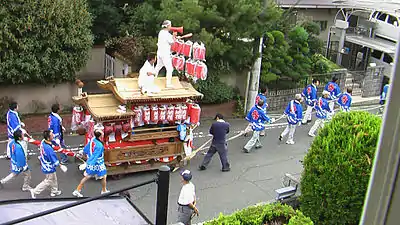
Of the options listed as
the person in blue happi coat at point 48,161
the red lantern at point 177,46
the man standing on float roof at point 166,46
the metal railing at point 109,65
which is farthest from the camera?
the metal railing at point 109,65

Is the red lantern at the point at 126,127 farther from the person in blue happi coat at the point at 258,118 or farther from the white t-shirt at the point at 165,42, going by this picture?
the person in blue happi coat at the point at 258,118

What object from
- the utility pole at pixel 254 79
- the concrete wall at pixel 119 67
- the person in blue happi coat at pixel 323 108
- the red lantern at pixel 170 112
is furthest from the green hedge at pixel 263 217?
the concrete wall at pixel 119 67

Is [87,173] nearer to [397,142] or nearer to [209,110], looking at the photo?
[209,110]

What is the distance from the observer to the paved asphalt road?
1034 cm

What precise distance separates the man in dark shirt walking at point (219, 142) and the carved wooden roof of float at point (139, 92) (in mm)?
801

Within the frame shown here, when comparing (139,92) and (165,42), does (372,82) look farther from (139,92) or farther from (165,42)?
(139,92)

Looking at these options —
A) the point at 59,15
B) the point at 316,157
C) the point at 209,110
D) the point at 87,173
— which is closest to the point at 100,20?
the point at 59,15

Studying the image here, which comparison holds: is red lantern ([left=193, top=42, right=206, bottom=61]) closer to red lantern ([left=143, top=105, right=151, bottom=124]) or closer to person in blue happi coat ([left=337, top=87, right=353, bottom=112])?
red lantern ([left=143, top=105, right=151, bottom=124])

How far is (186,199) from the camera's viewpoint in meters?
8.34

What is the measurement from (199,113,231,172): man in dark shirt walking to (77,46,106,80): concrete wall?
7713 millimetres

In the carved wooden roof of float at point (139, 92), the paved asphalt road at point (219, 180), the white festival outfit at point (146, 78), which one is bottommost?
the paved asphalt road at point (219, 180)

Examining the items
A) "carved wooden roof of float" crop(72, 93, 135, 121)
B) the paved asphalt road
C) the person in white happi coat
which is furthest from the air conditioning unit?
"carved wooden roof of float" crop(72, 93, 135, 121)

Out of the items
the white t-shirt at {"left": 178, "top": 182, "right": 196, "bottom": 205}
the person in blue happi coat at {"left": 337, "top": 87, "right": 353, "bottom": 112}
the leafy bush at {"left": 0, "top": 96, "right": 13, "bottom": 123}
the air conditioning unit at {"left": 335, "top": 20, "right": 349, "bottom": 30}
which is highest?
the air conditioning unit at {"left": 335, "top": 20, "right": 349, "bottom": 30}

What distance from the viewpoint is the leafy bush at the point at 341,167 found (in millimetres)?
7473
